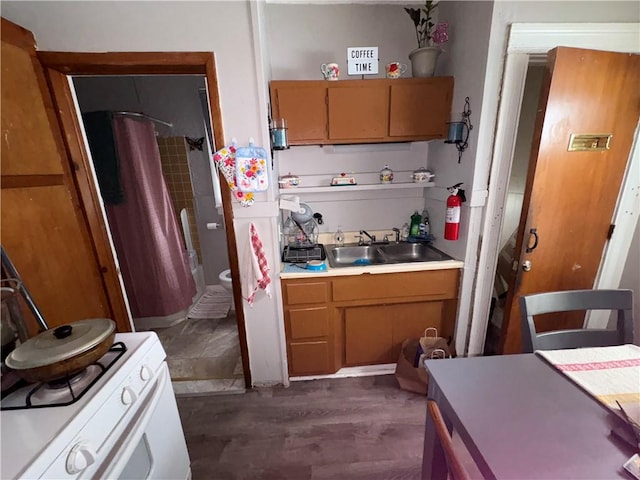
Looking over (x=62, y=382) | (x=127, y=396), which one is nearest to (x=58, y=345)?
(x=62, y=382)

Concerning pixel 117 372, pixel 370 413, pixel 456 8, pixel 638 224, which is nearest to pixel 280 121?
pixel 456 8

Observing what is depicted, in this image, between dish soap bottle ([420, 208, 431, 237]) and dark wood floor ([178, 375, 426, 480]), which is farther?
dish soap bottle ([420, 208, 431, 237])

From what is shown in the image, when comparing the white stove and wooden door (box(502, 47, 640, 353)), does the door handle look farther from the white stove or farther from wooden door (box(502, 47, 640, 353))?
the white stove

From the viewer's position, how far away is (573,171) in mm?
1446

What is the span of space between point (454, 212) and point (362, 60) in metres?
1.15

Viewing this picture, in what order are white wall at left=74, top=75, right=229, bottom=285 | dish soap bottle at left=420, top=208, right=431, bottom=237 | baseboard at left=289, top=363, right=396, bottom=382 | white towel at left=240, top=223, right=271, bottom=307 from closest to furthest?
white towel at left=240, top=223, right=271, bottom=307
baseboard at left=289, top=363, right=396, bottom=382
dish soap bottle at left=420, top=208, right=431, bottom=237
white wall at left=74, top=75, right=229, bottom=285

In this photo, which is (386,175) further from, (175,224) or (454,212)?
(175,224)

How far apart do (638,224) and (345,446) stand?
87.5 inches

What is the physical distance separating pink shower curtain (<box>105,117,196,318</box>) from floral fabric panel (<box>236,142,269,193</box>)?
4.65 feet

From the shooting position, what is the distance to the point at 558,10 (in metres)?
1.39

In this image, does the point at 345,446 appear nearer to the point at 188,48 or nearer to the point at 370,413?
the point at 370,413

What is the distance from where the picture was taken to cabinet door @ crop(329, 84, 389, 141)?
1700 millimetres

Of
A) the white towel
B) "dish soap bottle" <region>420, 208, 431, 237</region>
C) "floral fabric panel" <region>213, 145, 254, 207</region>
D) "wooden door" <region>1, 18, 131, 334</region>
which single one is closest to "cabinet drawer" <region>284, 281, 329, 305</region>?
the white towel

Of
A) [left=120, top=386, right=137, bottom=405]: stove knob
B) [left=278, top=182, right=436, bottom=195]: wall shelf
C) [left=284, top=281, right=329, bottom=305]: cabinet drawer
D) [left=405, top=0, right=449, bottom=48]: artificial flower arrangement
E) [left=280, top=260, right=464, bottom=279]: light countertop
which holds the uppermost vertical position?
[left=405, top=0, right=449, bottom=48]: artificial flower arrangement
